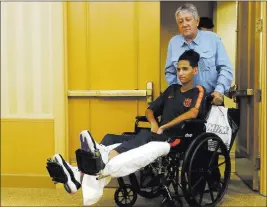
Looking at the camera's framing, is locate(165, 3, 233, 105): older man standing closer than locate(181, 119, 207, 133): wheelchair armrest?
No

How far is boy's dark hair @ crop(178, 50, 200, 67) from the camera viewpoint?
2.70 meters

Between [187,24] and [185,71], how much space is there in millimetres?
369

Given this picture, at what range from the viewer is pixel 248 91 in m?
3.23

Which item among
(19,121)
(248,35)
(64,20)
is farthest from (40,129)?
(248,35)

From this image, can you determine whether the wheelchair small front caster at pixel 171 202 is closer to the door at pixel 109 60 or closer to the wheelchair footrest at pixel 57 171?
the wheelchair footrest at pixel 57 171

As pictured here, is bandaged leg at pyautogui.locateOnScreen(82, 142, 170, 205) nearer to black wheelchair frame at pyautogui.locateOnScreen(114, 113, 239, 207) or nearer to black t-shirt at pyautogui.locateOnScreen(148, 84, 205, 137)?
black wheelchair frame at pyautogui.locateOnScreen(114, 113, 239, 207)

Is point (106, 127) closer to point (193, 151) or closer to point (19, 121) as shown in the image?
point (19, 121)

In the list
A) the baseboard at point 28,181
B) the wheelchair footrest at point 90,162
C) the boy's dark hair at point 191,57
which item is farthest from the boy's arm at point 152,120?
the baseboard at point 28,181

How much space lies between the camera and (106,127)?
131 inches

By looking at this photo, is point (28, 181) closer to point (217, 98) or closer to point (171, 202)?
point (171, 202)

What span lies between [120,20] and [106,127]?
0.88m

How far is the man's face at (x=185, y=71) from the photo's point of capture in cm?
270

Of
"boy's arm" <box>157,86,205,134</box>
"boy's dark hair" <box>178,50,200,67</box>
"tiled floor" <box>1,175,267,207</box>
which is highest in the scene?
"boy's dark hair" <box>178,50,200,67</box>

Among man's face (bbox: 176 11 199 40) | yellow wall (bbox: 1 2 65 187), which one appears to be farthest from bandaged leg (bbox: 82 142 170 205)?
yellow wall (bbox: 1 2 65 187)
